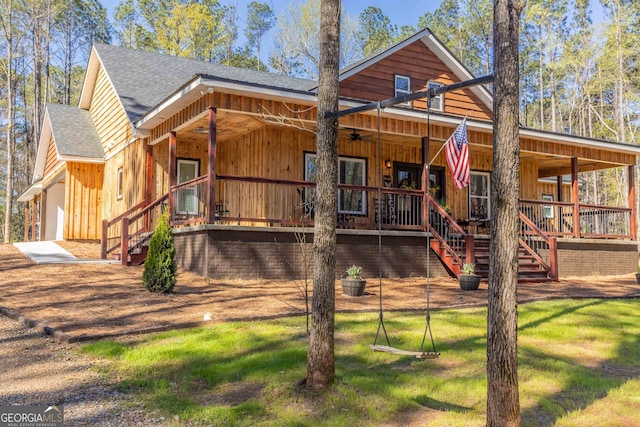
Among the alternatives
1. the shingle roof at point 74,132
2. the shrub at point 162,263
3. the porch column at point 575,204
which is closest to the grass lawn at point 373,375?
the shrub at point 162,263

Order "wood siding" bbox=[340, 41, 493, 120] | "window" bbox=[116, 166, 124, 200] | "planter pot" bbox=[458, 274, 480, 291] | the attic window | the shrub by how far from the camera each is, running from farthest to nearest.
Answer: "window" bbox=[116, 166, 124, 200] < the attic window < "wood siding" bbox=[340, 41, 493, 120] < "planter pot" bbox=[458, 274, 480, 291] < the shrub

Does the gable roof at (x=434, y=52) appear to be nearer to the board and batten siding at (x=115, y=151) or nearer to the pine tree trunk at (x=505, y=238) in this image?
the board and batten siding at (x=115, y=151)

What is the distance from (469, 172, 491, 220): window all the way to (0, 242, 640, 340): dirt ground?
16.1 ft

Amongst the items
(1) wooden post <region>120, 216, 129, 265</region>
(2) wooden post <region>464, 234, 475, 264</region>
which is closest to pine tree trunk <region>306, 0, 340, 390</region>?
(2) wooden post <region>464, 234, 475, 264</region>

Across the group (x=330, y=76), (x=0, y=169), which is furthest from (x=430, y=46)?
(x=0, y=169)

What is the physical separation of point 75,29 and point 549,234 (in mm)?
33962

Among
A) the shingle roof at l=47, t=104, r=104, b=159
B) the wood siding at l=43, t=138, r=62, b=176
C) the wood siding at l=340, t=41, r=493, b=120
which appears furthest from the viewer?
the wood siding at l=43, t=138, r=62, b=176

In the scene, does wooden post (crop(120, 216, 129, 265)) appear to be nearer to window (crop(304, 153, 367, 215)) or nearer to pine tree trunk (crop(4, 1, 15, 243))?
window (crop(304, 153, 367, 215))

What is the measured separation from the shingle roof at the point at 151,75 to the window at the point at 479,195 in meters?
Result: 6.17

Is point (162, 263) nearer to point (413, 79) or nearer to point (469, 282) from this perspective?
point (469, 282)

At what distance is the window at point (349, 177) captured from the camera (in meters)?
13.8

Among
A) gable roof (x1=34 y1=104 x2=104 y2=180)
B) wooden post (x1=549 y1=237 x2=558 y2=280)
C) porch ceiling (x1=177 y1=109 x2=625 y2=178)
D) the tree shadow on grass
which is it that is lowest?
the tree shadow on grass

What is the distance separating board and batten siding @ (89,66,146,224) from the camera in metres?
15.0

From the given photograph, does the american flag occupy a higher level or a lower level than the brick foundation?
higher
